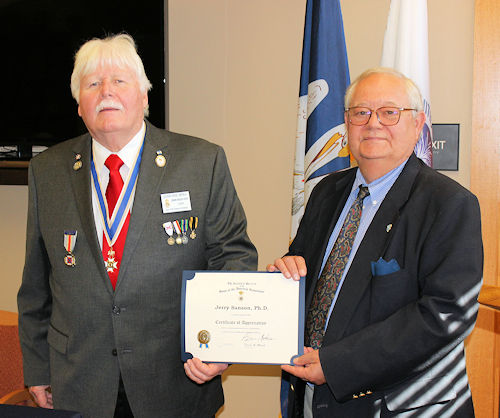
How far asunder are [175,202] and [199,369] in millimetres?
592

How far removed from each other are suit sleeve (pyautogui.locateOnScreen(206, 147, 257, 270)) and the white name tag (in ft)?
0.31

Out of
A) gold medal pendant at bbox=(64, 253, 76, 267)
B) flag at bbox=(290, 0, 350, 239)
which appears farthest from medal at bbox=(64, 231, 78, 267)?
flag at bbox=(290, 0, 350, 239)

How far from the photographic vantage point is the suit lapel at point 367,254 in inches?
63.4

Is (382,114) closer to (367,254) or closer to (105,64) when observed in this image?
(367,254)

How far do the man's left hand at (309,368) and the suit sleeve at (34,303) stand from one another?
3.29ft

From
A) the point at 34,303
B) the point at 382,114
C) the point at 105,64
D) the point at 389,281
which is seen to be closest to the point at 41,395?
the point at 34,303

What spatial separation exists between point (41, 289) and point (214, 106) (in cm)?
181

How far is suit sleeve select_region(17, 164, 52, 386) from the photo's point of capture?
2016mm

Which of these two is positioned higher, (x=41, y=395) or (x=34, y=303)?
(x=34, y=303)

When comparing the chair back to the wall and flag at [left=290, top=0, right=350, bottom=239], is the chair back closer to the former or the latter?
the wall

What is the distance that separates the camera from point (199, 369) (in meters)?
1.74

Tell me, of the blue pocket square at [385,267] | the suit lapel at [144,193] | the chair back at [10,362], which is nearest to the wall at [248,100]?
the chair back at [10,362]

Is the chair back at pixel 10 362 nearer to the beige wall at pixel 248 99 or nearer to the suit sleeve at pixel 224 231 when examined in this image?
the beige wall at pixel 248 99

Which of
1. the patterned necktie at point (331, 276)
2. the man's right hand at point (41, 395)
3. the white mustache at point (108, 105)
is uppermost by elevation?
the white mustache at point (108, 105)
